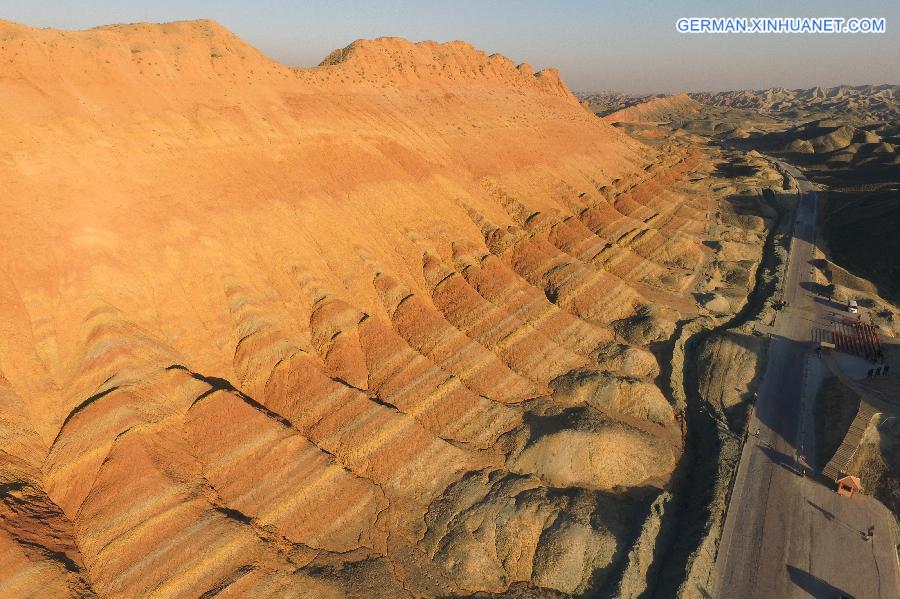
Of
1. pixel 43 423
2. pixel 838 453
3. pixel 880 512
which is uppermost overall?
pixel 43 423

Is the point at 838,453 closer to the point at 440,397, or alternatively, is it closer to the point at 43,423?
the point at 440,397

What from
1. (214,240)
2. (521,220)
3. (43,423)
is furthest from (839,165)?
(43,423)

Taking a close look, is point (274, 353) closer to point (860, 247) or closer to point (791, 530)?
point (791, 530)

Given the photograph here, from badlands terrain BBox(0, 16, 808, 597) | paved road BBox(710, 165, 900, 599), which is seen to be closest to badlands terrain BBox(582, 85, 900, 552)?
paved road BBox(710, 165, 900, 599)

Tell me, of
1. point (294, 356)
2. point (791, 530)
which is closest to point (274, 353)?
point (294, 356)

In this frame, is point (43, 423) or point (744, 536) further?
point (744, 536)

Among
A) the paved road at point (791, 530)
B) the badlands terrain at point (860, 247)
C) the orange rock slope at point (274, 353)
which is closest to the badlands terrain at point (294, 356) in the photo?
the orange rock slope at point (274, 353)

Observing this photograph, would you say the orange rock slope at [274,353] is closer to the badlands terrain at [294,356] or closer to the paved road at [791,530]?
the badlands terrain at [294,356]
